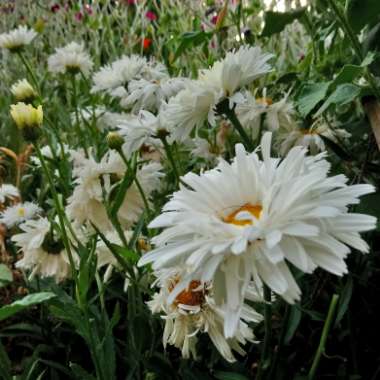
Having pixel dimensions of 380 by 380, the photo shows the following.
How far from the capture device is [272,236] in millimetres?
467

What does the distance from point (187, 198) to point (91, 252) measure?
0.26 m

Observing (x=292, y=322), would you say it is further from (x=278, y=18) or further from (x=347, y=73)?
(x=278, y=18)

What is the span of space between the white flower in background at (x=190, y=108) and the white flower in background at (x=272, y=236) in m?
0.30

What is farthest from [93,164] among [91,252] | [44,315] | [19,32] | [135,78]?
[19,32]

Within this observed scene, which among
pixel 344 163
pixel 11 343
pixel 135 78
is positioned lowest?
pixel 11 343

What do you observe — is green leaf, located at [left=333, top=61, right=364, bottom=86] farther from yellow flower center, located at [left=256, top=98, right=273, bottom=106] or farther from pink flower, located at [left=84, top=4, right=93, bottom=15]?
pink flower, located at [left=84, top=4, right=93, bottom=15]

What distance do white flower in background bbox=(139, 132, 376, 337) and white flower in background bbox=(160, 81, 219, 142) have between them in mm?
304

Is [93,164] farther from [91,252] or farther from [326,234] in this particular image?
[326,234]

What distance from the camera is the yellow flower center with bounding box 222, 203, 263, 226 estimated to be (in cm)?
53

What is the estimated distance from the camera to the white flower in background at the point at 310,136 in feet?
3.20

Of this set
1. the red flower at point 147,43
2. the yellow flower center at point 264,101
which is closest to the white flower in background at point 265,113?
the yellow flower center at point 264,101

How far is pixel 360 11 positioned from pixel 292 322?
0.39 metres

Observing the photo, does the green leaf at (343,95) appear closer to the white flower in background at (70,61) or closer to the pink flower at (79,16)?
the white flower in background at (70,61)

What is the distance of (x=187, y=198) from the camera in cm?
54
